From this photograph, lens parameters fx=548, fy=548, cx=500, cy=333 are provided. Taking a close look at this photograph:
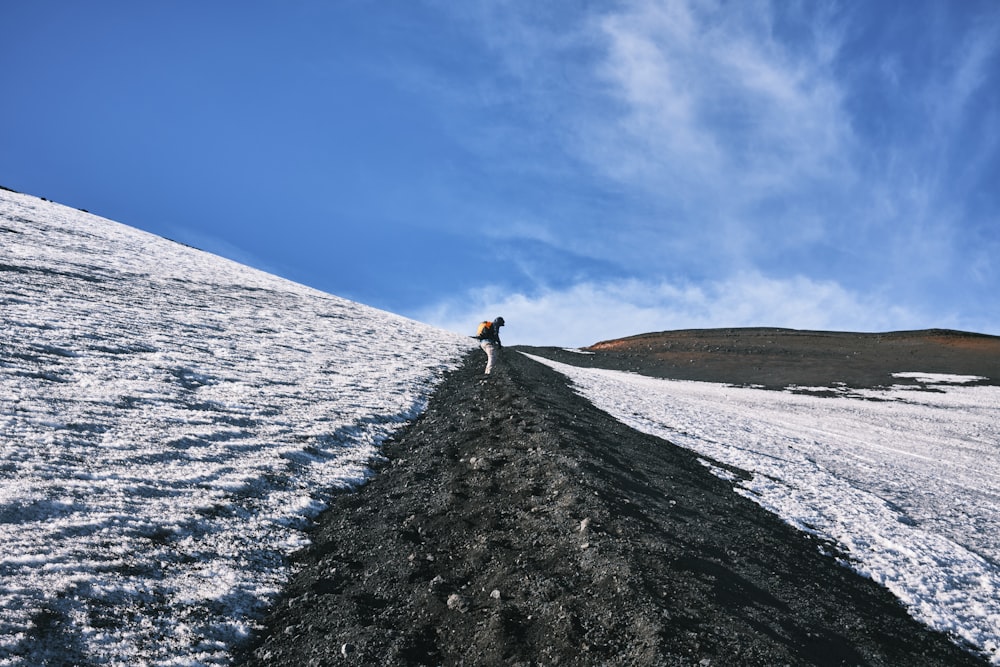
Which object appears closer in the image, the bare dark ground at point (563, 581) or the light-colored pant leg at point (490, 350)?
the bare dark ground at point (563, 581)

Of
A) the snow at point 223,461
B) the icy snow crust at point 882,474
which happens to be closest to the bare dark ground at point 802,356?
the icy snow crust at point 882,474

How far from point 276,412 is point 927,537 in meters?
13.5

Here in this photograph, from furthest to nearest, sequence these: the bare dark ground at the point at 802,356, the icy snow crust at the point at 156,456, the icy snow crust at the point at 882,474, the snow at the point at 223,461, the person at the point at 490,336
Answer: the bare dark ground at the point at 802,356 → the person at the point at 490,336 → the icy snow crust at the point at 882,474 → the snow at the point at 223,461 → the icy snow crust at the point at 156,456

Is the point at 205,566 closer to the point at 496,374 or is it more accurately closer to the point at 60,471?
the point at 60,471

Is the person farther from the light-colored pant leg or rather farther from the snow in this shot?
the snow

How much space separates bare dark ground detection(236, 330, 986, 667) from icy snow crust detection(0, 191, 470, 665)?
71 cm

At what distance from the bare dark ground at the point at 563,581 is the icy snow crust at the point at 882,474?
97 cm

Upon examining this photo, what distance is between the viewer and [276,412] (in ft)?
40.7

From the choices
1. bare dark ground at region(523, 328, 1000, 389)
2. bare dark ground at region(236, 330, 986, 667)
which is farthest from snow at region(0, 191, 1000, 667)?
bare dark ground at region(523, 328, 1000, 389)

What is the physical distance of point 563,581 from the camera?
243 inches

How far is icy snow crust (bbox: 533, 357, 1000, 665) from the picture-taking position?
870 centimetres

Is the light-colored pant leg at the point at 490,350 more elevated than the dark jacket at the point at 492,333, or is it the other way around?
the dark jacket at the point at 492,333

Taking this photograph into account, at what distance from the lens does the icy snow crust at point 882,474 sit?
342 inches

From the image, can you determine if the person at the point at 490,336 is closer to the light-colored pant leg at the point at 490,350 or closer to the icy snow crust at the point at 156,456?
the light-colored pant leg at the point at 490,350
